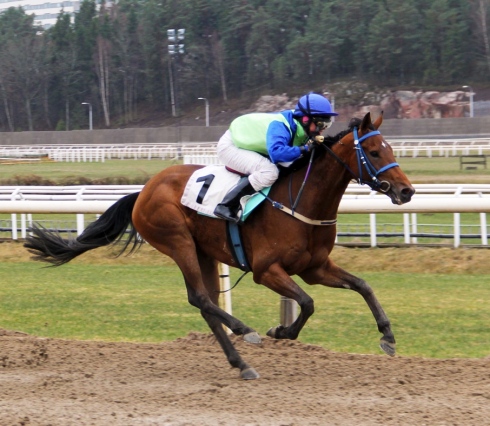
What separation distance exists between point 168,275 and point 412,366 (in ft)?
18.5

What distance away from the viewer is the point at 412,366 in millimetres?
5309

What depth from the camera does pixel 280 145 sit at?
17.1ft

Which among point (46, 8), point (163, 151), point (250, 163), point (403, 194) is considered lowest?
point (163, 151)

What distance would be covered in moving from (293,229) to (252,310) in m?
3.04

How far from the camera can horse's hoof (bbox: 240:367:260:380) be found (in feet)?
16.6

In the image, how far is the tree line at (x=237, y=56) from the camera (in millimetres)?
47500

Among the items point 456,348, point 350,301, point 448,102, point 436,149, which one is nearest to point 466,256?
point 350,301

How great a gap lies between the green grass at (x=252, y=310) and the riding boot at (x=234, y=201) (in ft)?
4.98

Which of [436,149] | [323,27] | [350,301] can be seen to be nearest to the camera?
[350,301]

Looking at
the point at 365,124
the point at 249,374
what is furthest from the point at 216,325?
the point at 365,124

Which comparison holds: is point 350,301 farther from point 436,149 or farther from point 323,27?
point 323,27

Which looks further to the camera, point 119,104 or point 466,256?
point 119,104

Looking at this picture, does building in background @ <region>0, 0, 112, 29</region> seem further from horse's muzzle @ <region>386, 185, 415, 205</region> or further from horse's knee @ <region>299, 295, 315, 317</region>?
horse's muzzle @ <region>386, 185, 415, 205</region>

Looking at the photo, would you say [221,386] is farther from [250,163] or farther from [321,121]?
[321,121]
